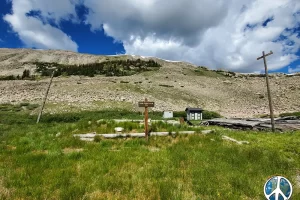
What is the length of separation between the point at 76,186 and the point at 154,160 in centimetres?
382

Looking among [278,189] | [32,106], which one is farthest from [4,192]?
[32,106]

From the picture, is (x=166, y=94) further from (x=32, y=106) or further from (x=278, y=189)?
(x=278, y=189)

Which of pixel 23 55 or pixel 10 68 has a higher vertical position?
pixel 23 55

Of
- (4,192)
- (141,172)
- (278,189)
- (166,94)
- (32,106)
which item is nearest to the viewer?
(278,189)

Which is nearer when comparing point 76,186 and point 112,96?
point 76,186

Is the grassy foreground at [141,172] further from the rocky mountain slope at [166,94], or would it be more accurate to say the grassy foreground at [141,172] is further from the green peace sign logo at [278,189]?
the rocky mountain slope at [166,94]

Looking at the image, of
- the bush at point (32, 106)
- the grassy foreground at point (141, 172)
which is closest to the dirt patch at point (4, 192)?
the grassy foreground at point (141, 172)

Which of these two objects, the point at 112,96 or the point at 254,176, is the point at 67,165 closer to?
the point at 254,176

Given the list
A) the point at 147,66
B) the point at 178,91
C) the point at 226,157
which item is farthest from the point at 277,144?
the point at 147,66

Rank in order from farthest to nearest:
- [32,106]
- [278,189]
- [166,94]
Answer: [166,94], [32,106], [278,189]

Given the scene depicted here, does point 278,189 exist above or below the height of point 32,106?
below

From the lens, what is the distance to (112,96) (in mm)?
48906

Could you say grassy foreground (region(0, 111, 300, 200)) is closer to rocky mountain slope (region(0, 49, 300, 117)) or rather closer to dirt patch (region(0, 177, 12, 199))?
dirt patch (region(0, 177, 12, 199))

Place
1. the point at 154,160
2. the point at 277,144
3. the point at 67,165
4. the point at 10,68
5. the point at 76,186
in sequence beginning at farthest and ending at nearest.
→ the point at 10,68, the point at 277,144, the point at 154,160, the point at 67,165, the point at 76,186
